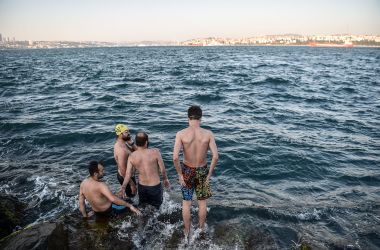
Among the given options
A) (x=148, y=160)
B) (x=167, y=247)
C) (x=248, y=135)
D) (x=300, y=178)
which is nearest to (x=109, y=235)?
(x=167, y=247)

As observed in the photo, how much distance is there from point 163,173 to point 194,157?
0.87m

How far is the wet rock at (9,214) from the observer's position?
6.33 m

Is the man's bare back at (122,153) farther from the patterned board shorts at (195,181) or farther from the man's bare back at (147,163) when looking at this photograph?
the patterned board shorts at (195,181)

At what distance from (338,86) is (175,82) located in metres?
15.8

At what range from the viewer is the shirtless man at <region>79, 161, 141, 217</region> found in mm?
6145

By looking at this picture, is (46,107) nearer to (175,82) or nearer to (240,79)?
(175,82)

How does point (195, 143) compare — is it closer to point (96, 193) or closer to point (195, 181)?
point (195, 181)

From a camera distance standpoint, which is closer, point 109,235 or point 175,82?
point 109,235

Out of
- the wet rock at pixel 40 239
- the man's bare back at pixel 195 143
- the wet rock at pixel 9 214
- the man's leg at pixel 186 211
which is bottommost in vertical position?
the wet rock at pixel 9 214

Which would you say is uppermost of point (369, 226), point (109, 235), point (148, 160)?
point (148, 160)

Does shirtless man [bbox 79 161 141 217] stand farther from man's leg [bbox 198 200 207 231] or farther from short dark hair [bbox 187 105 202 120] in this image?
short dark hair [bbox 187 105 202 120]

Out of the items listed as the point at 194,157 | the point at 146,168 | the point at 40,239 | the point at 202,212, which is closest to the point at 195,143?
the point at 194,157

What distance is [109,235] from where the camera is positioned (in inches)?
236

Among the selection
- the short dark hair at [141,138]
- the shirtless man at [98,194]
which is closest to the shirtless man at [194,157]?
the short dark hair at [141,138]
